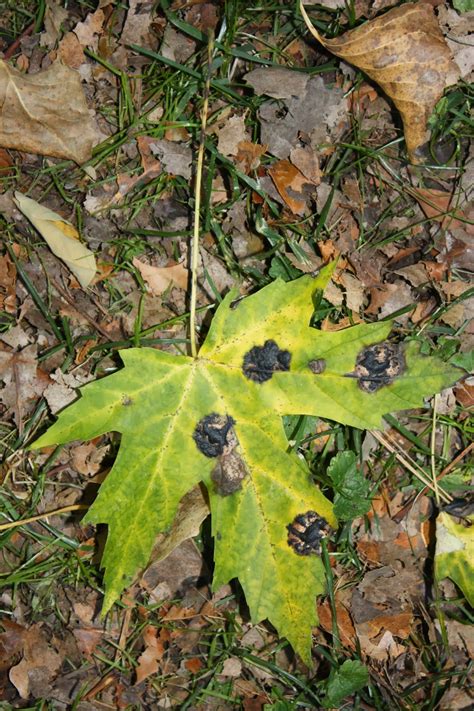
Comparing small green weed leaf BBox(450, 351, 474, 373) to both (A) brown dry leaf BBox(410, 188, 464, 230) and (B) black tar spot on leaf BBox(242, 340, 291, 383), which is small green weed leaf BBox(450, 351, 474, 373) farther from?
(B) black tar spot on leaf BBox(242, 340, 291, 383)

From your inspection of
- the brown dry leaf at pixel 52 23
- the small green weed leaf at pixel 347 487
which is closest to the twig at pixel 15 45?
the brown dry leaf at pixel 52 23

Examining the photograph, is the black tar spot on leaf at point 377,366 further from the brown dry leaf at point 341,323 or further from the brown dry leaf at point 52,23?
the brown dry leaf at point 52,23

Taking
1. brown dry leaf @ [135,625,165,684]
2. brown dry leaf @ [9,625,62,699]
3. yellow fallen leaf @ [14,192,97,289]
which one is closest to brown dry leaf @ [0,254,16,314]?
yellow fallen leaf @ [14,192,97,289]

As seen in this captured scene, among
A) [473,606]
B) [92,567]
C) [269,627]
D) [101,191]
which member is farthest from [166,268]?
[473,606]

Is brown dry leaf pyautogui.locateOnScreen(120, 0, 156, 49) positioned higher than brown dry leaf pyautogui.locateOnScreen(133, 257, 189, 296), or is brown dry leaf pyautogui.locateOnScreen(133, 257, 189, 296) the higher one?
brown dry leaf pyautogui.locateOnScreen(120, 0, 156, 49)

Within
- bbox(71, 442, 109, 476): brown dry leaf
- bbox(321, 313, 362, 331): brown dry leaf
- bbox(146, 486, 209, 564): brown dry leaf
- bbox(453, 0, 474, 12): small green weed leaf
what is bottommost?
bbox(146, 486, 209, 564): brown dry leaf

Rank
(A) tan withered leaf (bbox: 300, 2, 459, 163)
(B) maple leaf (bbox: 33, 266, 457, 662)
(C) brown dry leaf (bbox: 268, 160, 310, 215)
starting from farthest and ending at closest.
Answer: (C) brown dry leaf (bbox: 268, 160, 310, 215) < (A) tan withered leaf (bbox: 300, 2, 459, 163) < (B) maple leaf (bbox: 33, 266, 457, 662)

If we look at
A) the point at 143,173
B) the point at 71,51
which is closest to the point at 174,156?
the point at 143,173

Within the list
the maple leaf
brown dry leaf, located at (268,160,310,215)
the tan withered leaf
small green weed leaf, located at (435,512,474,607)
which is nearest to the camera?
the maple leaf
